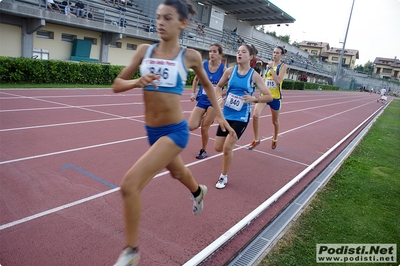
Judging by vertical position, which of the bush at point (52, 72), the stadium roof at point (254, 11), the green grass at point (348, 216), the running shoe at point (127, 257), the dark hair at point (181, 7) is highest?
the stadium roof at point (254, 11)

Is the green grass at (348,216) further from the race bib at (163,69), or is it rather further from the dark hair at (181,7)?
the dark hair at (181,7)

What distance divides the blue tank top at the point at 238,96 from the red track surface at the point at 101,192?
1081mm

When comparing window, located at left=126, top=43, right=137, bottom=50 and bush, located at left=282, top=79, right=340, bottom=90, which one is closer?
window, located at left=126, top=43, right=137, bottom=50

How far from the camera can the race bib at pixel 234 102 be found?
15.6 feet

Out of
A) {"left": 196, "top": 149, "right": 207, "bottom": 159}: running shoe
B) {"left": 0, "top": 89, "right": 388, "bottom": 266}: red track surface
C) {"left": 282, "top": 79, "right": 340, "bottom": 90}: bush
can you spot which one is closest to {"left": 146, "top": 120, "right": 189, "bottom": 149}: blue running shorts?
{"left": 0, "top": 89, "right": 388, "bottom": 266}: red track surface

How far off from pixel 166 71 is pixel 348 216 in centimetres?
316

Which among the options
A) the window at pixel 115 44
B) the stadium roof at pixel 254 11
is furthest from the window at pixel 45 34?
the stadium roof at pixel 254 11

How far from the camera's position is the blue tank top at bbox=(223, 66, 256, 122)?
482 centimetres

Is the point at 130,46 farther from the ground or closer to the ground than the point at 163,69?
farther from the ground

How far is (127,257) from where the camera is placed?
2.42 m

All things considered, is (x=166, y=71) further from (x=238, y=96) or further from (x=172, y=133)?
(x=238, y=96)

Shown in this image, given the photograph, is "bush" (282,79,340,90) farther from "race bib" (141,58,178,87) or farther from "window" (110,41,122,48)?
"race bib" (141,58,178,87)

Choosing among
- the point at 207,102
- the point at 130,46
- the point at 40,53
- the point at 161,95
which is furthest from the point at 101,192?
the point at 130,46

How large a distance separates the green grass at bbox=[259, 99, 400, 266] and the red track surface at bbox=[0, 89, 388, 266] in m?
0.41
